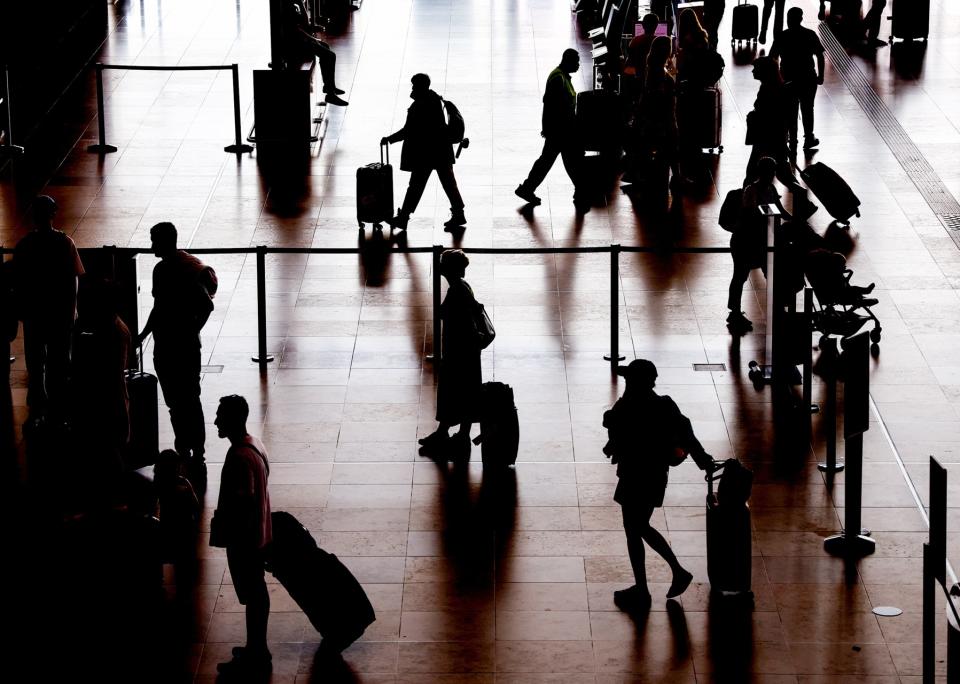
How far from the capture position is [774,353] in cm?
1274

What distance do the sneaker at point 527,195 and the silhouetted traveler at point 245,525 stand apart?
9.58 metres

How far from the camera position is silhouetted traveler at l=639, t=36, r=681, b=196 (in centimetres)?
1825

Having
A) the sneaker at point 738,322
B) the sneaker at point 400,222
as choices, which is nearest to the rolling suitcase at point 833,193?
the sneaker at point 738,322

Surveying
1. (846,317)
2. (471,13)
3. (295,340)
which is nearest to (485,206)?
(295,340)

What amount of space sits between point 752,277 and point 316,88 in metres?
9.69

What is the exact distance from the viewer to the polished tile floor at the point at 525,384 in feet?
30.1

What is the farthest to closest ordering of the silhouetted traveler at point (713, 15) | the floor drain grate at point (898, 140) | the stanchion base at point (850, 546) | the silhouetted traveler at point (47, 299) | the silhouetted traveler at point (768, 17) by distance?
the silhouetted traveler at point (713, 15), the silhouetted traveler at point (768, 17), the floor drain grate at point (898, 140), the silhouetted traveler at point (47, 299), the stanchion base at point (850, 546)

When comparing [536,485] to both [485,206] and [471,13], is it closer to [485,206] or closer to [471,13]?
[485,206]

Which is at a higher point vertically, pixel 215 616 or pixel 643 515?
pixel 643 515

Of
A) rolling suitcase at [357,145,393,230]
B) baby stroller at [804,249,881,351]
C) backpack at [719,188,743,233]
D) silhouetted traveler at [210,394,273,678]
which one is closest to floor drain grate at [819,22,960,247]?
backpack at [719,188,743,233]

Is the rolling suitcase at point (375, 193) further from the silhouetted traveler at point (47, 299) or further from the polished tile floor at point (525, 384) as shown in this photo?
the silhouetted traveler at point (47, 299)

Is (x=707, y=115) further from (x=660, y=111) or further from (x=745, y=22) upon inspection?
(x=745, y=22)

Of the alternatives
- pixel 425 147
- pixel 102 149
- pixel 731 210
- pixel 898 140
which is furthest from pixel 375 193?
pixel 898 140

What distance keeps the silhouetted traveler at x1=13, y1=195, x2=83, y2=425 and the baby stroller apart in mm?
5556
